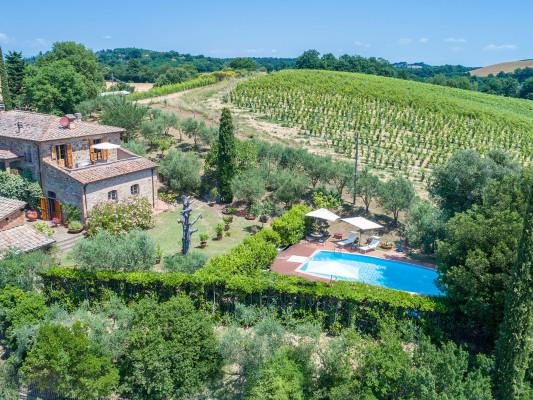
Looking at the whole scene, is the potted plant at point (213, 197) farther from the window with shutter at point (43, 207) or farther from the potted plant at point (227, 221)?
the window with shutter at point (43, 207)

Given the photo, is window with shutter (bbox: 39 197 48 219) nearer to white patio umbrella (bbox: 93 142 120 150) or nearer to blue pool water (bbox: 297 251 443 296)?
white patio umbrella (bbox: 93 142 120 150)

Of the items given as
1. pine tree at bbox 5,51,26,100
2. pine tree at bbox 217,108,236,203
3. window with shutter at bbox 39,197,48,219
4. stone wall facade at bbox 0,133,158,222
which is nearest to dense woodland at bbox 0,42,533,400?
stone wall facade at bbox 0,133,158,222

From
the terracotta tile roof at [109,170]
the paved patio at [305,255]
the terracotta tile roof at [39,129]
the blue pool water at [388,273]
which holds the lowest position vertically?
the blue pool water at [388,273]

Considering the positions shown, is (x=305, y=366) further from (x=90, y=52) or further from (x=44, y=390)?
(x=90, y=52)

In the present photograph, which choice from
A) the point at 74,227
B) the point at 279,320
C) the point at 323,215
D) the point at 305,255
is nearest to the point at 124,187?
the point at 74,227

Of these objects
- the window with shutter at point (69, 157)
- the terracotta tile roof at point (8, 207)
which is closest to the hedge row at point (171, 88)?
the window with shutter at point (69, 157)

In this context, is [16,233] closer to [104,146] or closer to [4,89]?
[104,146]
